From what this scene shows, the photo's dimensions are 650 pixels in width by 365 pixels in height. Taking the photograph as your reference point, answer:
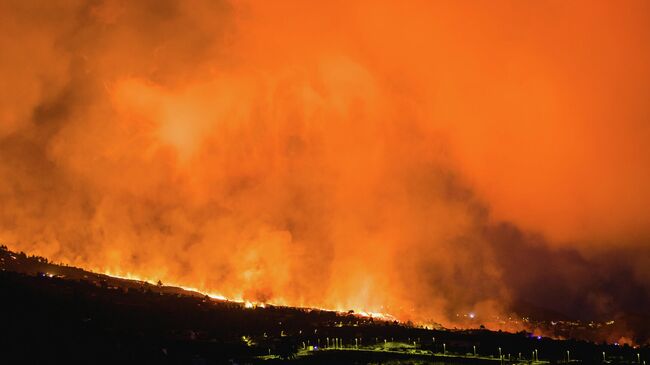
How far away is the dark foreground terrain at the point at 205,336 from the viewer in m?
35.1

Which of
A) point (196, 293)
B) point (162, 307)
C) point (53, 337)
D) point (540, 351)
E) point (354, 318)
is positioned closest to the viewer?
point (53, 337)

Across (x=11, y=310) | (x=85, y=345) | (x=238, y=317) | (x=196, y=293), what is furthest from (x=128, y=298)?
(x=85, y=345)

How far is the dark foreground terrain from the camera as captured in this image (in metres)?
35.1

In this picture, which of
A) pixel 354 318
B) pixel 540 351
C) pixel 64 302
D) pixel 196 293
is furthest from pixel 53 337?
pixel 196 293

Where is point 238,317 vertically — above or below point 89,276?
below

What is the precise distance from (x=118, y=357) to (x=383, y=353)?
21.8 meters

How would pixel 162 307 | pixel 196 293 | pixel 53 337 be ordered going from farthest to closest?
pixel 196 293 < pixel 162 307 < pixel 53 337

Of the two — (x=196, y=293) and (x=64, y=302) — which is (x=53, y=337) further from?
(x=196, y=293)

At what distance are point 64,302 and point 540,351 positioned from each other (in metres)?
38.4

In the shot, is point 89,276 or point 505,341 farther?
point 89,276

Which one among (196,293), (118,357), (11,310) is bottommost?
(118,357)

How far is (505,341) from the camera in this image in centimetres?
5109

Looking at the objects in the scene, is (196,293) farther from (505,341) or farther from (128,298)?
(505,341)

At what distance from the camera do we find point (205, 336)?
50.6 m
